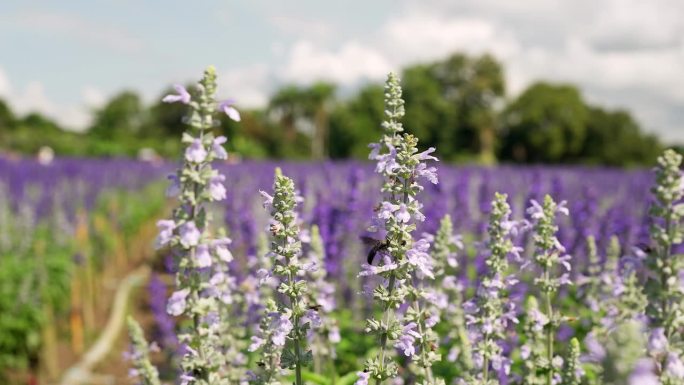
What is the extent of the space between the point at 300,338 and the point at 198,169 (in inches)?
27.3

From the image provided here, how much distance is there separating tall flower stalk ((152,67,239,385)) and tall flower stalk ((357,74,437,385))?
0.54 meters

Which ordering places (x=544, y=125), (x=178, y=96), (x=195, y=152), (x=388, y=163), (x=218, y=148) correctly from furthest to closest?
(x=544, y=125) → (x=388, y=163) → (x=178, y=96) → (x=218, y=148) → (x=195, y=152)

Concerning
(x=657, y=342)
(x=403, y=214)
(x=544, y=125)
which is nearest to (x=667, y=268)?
(x=657, y=342)

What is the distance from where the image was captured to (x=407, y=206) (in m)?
2.29

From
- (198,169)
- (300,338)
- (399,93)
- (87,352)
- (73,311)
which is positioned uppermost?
(399,93)

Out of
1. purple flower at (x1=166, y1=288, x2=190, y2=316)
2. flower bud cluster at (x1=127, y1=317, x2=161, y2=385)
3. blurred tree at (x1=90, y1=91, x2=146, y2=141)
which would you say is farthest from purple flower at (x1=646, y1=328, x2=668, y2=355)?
blurred tree at (x1=90, y1=91, x2=146, y2=141)

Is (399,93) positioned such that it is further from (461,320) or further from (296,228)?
(461,320)

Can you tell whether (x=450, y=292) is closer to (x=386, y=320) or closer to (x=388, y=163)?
(x=386, y=320)

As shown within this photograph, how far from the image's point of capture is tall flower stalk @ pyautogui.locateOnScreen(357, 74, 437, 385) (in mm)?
2262

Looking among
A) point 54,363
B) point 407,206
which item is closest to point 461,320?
point 407,206

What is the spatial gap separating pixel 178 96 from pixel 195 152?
1.15 ft

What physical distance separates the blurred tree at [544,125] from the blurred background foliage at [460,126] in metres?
0.09

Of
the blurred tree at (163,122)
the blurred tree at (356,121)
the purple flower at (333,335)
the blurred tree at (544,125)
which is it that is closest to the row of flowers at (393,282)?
the purple flower at (333,335)

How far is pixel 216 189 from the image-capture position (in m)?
1.96
